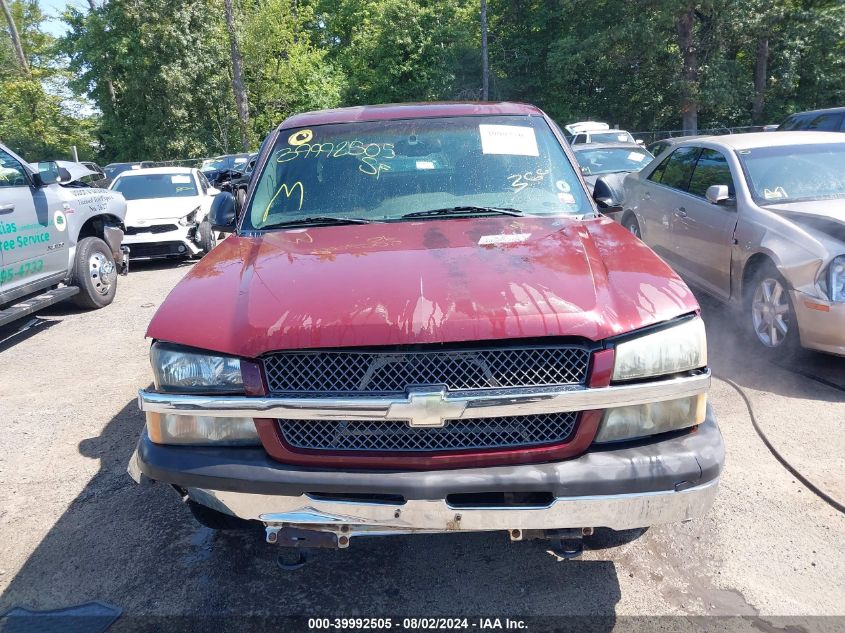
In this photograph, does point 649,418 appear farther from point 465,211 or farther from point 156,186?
point 156,186

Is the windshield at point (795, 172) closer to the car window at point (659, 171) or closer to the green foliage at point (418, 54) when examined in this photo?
the car window at point (659, 171)

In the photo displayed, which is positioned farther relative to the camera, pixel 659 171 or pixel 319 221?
pixel 659 171

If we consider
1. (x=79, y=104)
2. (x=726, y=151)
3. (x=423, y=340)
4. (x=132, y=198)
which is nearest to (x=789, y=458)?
(x=423, y=340)

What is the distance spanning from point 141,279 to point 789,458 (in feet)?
29.9

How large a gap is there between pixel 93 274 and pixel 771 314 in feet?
23.1

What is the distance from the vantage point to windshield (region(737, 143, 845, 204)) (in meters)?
5.61

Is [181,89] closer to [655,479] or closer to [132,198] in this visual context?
[132,198]

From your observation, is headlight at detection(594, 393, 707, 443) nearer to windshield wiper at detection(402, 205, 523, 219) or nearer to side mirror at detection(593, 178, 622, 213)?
windshield wiper at detection(402, 205, 523, 219)

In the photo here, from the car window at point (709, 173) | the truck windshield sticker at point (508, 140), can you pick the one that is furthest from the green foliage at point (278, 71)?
the truck windshield sticker at point (508, 140)

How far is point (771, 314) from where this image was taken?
5.27 meters

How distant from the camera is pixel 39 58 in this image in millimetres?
44438

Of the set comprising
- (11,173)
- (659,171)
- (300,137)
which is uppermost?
(300,137)

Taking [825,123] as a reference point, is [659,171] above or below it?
below

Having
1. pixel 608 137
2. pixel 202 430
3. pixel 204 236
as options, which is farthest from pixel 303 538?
pixel 608 137
